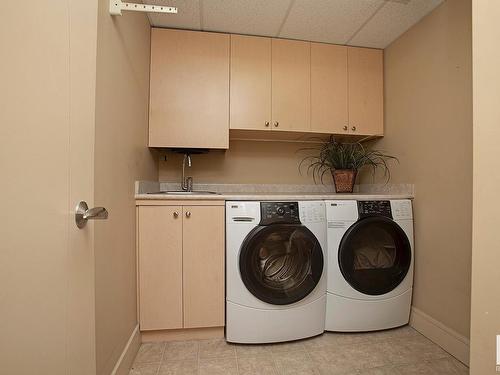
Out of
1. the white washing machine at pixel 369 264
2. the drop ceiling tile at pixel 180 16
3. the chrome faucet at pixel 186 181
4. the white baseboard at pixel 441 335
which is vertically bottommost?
the white baseboard at pixel 441 335

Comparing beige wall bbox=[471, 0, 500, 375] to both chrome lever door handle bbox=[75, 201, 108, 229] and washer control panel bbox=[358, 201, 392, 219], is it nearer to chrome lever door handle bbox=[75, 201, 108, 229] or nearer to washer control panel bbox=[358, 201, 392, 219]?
chrome lever door handle bbox=[75, 201, 108, 229]

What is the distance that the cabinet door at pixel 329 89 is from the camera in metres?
Result: 2.06

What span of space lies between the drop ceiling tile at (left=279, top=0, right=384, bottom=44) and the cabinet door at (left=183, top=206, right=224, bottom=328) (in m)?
1.54

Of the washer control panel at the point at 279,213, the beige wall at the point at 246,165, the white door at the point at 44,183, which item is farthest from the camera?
the beige wall at the point at 246,165

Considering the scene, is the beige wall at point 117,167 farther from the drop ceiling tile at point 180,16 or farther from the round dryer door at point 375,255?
the round dryer door at point 375,255

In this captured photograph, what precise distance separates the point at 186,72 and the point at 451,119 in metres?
1.88

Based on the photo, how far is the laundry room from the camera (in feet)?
1.63

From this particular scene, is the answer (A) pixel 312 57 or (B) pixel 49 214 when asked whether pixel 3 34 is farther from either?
(A) pixel 312 57

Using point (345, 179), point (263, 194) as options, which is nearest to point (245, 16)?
point (263, 194)

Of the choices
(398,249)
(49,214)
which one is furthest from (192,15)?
(398,249)

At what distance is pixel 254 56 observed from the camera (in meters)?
1.97

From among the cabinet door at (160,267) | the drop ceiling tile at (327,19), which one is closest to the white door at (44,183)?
the cabinet door at (160,267)

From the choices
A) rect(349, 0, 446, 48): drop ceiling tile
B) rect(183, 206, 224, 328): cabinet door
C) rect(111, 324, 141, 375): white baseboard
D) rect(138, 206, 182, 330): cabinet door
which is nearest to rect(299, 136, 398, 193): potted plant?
rect(349, 0, 446, 48): drop ceiling tile

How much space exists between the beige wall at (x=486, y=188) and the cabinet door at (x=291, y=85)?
1.46m
